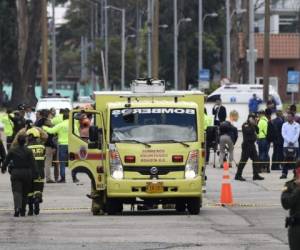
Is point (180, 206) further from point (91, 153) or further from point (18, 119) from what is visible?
point (18, 119)

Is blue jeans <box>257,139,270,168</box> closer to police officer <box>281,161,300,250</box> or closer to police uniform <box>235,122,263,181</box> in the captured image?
police uniform <box>235,122,263,181</box>

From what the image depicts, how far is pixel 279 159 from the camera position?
1339 inches

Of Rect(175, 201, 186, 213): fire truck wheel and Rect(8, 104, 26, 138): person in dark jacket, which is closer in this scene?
Rect(175, 201, 186, 213): fire truck wheel

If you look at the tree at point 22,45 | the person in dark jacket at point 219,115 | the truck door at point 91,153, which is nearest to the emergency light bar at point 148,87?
the truck door at point 91,153

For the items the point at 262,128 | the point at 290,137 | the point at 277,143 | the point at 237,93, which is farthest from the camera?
the point at 237,93

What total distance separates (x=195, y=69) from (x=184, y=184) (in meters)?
79.6

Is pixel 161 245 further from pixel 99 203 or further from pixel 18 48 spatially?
pixel 18 48

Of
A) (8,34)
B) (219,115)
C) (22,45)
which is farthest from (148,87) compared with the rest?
(8,34)

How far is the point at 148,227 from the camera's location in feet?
62.6

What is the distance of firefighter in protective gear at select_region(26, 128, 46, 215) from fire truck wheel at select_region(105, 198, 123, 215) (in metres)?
1.25

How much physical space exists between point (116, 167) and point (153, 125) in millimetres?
989

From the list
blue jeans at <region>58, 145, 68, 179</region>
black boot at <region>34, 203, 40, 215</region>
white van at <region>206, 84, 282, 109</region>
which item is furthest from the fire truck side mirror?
white van at <region>206, 84, 282, 109</region>

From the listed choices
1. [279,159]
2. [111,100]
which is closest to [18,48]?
[279,159]

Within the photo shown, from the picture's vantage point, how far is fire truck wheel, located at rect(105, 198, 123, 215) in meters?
21.4
